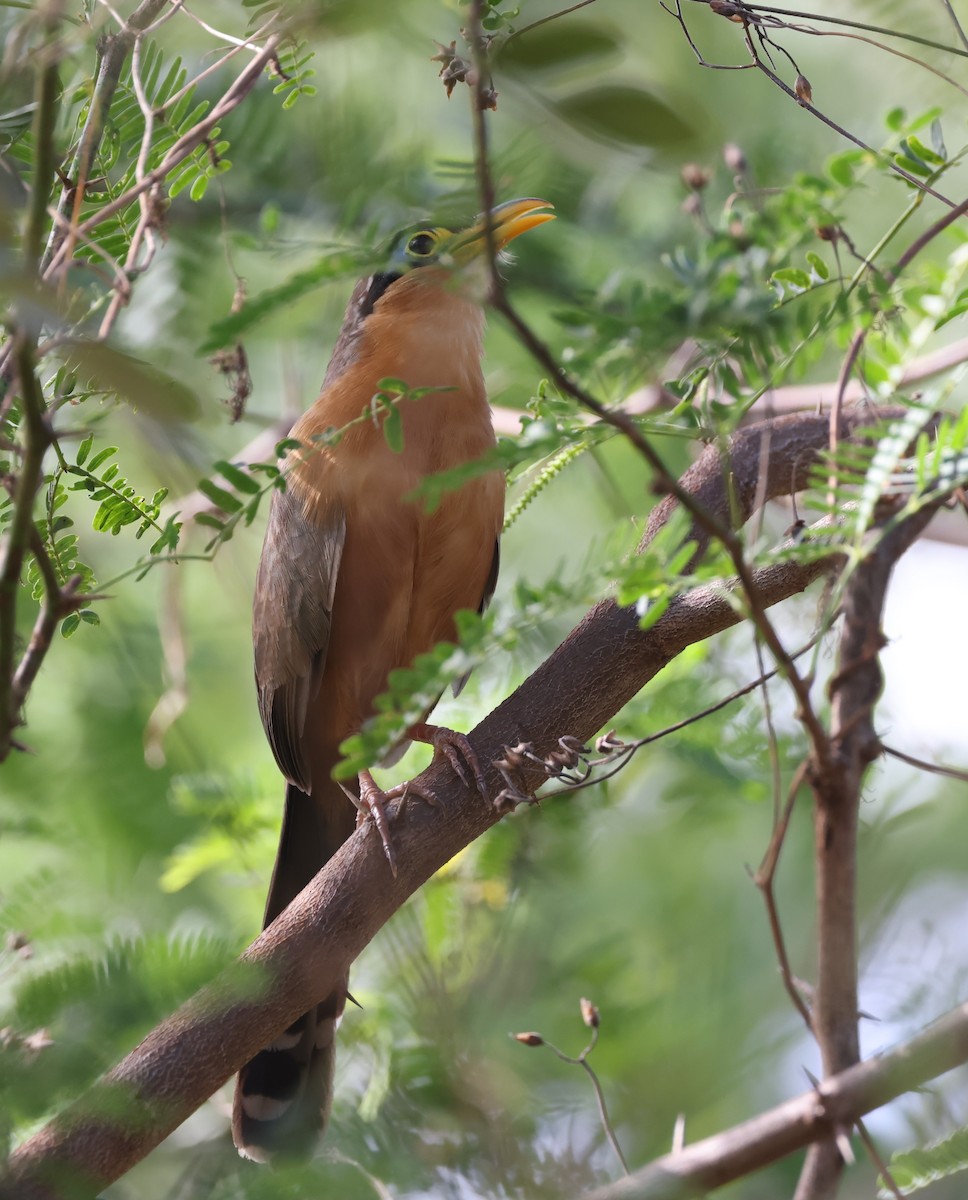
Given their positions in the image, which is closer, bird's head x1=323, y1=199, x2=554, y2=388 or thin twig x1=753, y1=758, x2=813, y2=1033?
thin twig x1=753, y1=758, x2=813, y2=1033

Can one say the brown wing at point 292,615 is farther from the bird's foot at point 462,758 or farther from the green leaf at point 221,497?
the green leaf at point 221,497

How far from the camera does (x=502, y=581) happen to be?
6.74 meters

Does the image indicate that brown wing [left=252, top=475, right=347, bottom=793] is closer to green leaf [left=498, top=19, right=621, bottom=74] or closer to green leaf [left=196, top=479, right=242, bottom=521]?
green leaf [left=196, top=479, right=242, bottom=521]

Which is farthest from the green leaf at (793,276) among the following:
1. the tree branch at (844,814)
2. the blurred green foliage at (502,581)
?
the tree branch at (844,814)

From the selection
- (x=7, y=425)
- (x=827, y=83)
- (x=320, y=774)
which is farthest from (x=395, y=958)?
(x=827, y=83)

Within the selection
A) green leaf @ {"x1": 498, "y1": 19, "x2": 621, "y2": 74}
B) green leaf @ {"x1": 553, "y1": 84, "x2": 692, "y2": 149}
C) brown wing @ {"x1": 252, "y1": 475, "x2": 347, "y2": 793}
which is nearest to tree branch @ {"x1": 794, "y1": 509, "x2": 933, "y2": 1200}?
green leaf @ {"x1": 553, "y1": 84, "x2": 692, "y2": 149}

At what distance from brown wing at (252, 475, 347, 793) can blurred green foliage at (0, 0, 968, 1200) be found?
6.4 inches

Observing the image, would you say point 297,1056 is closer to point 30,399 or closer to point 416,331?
point 416,331

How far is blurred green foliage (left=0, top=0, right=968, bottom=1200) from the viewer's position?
2012 mm

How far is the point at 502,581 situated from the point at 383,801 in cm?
354

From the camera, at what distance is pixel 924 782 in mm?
6672

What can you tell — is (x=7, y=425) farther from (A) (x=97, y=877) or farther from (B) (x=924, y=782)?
(B) (x=924, y=782)

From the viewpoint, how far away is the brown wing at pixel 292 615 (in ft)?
13.0

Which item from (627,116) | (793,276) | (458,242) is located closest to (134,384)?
(627,116)
